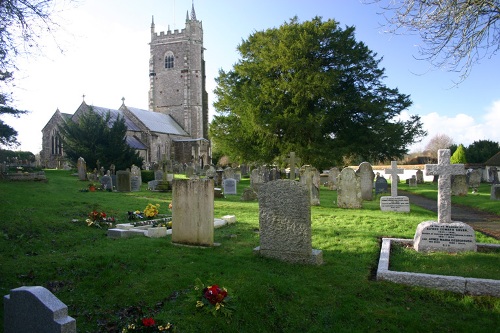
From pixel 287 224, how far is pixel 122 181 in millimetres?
13153

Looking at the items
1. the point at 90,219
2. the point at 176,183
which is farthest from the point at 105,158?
the point at 176,183

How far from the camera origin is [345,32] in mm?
25500

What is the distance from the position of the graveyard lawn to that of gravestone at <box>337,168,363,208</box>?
214 inches

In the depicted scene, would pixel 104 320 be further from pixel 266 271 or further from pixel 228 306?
pixel 266 271

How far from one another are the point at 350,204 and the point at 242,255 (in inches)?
308

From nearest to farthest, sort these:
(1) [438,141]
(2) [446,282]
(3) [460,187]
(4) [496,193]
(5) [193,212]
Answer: (2) [446,282] → (5) [193,212] → (4) [496,193] → (3) [460,187] → (1) [438,141]

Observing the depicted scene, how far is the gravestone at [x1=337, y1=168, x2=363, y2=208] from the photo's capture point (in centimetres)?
1338

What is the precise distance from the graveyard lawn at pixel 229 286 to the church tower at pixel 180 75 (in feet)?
143

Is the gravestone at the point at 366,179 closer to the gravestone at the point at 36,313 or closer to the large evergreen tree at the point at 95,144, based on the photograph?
the gravestone at the point at 36,313

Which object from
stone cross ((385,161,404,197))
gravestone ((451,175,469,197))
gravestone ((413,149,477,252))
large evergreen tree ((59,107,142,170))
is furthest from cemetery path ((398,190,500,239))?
large evergreen tree ((59,107,142,170))

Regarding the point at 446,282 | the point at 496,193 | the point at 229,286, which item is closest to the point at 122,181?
the point at 229,286

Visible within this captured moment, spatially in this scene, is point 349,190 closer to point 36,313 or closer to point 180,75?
point 36,313

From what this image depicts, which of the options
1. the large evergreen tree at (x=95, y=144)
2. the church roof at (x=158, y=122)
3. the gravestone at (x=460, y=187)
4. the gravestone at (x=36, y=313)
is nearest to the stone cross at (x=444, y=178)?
the gravestone at (x=36, y=313)

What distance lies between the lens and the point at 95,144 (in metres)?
27.5
